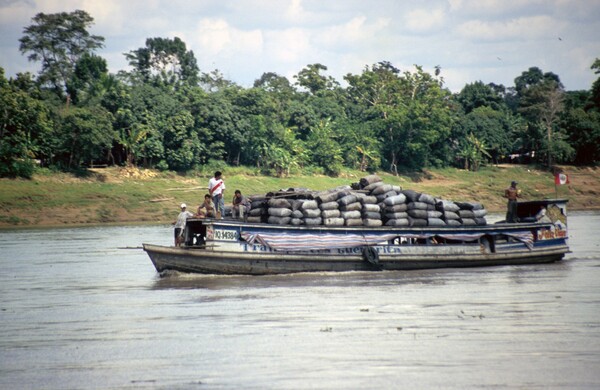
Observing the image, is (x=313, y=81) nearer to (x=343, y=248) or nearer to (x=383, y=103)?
(x=383, y=103)

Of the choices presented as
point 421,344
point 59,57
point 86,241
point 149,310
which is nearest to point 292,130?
point 59,57

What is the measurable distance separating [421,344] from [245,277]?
310 inches

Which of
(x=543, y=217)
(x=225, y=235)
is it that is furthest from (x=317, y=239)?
(x=543, y=217)

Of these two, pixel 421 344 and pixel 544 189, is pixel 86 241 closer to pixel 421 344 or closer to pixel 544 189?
pixel 421 344

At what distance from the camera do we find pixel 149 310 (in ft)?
48.7

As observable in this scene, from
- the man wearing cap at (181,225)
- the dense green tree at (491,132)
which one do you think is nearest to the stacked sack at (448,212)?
the man wearing cap at (181,225)

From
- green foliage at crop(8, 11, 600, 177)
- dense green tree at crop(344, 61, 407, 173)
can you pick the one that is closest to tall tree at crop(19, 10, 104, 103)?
green foliage at crop(8, 11, 600, 177)

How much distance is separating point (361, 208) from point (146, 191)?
80.0ft

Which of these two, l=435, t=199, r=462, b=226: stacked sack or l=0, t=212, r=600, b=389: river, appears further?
l=435, t=199, r=462, b=226: stacked sack

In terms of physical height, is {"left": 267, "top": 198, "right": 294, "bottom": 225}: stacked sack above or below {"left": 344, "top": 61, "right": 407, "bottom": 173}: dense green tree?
below

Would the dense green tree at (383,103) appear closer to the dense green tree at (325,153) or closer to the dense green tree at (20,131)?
the dense green tree at (325,153)

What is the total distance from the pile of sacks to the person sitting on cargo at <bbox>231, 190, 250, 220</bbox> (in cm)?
16

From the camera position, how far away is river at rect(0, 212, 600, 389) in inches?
387

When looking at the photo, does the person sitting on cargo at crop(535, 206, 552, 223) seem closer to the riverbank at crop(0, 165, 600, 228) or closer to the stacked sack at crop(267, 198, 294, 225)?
the stacked sack at crop(267, 198, 294, 225)
